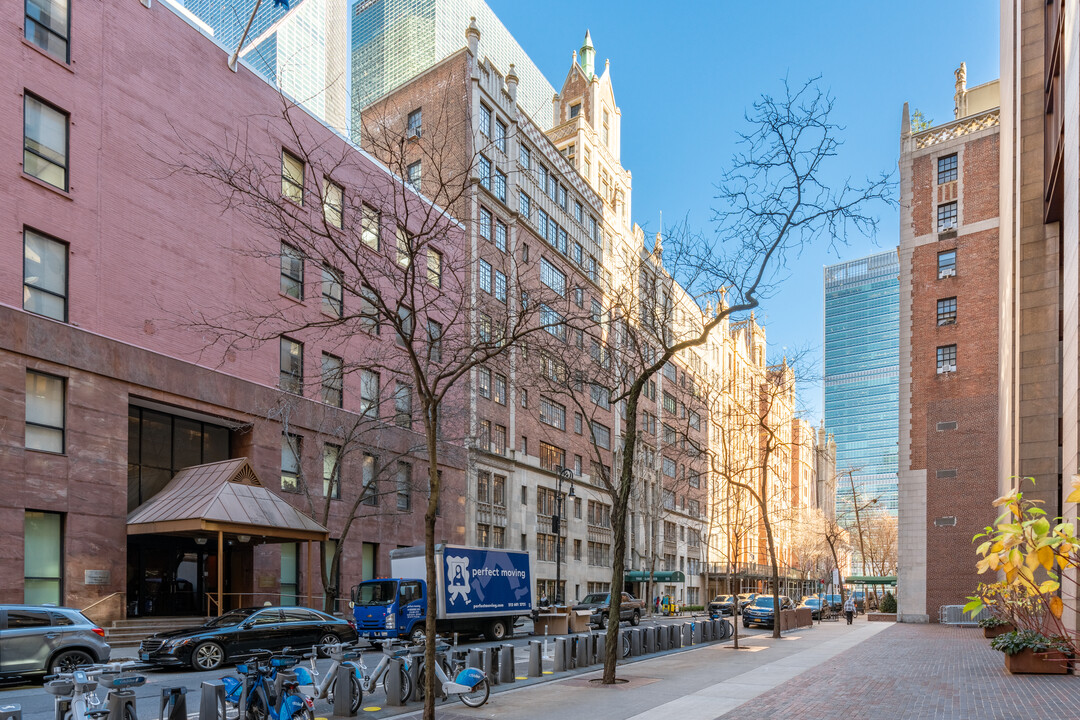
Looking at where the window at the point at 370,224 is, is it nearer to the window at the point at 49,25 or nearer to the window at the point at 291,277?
the window at the point at 291,277

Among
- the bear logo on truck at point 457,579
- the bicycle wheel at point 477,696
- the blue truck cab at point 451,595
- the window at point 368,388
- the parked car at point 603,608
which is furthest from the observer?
the window at point 368,388

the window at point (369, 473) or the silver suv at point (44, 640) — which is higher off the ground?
the window at point (369, 473)

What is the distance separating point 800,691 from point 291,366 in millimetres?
24902

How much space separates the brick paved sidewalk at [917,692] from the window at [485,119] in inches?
1523

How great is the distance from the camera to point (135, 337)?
27.3 metres

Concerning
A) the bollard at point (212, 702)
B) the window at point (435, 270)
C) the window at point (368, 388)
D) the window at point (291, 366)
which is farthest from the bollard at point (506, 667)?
the window at point (368, 388)

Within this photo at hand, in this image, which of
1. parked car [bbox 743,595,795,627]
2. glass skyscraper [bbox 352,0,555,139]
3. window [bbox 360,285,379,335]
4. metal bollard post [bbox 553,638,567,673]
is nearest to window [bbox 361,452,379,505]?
window [bbox 360,285,379,335]

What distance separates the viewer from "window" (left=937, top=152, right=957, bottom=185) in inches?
1839

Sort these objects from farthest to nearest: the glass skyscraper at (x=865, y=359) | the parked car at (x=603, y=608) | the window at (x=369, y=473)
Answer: the glass skyscraper at (x=865, y=359), the window at (x=369, y=473), the parked car at (x=603, y=608)

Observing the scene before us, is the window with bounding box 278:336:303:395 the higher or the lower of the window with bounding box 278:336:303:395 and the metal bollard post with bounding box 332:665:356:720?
the higher

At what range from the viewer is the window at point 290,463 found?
33438 mm

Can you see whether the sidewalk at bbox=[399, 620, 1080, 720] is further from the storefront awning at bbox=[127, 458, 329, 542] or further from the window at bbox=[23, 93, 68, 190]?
the window at bbox=[23, 93, 68, 190]

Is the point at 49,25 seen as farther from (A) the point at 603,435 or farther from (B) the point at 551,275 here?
(A) the point at 603,435

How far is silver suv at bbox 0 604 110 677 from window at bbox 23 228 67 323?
10882 mm
